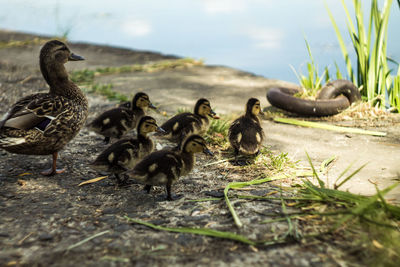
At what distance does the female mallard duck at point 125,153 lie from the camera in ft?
10.6

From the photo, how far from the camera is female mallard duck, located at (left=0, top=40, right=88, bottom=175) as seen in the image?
324 cm

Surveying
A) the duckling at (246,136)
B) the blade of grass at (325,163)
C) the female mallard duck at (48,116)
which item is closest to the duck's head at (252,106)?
the duckling at (246,136)

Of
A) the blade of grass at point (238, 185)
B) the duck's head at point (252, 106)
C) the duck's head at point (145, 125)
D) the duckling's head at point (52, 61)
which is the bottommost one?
the blade of grass at point (238, 185)

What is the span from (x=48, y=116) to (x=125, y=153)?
0.76 m

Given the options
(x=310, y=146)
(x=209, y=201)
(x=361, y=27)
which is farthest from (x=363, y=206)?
(x=361, y=27)

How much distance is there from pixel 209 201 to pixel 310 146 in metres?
1.92

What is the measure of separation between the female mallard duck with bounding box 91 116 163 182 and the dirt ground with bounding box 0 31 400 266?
0.20 metres

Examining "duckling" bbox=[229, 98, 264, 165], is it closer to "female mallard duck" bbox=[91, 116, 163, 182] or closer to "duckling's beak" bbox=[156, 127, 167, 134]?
"duckling's beak" bbox=[156, 127, 167, 134]

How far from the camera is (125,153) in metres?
3.31

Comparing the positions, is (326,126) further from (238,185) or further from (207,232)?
(207,232)

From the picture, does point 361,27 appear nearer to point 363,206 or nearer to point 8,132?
point 363,206

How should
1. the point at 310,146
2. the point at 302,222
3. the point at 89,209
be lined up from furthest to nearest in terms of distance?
the point at 310,146 < the point at 89,209 < the point at 302,222

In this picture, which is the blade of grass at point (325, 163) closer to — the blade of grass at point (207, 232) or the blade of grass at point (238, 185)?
the blade of grass at point (238, 185)

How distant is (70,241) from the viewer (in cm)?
242
